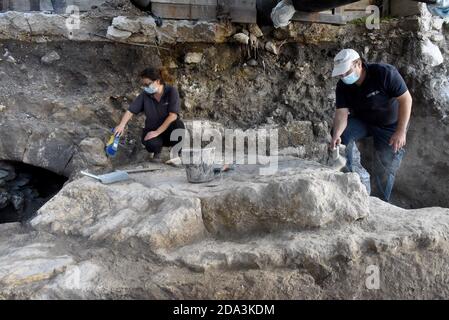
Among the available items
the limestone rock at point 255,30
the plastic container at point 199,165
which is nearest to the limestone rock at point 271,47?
the limestone rock at point 255,30

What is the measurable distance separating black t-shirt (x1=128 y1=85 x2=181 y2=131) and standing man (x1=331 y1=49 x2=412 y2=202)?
152 centimetres

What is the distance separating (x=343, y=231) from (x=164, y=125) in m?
2.19

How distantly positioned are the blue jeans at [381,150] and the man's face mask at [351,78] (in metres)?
0.43

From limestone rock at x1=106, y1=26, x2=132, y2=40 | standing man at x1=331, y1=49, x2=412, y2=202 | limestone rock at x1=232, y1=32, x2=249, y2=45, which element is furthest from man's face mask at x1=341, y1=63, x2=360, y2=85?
limestone rock at x1=106, y1=26, x2=132, y2=40

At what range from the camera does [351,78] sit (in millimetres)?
3602

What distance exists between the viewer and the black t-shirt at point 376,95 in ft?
11.5

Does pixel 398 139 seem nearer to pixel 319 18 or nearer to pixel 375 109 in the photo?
pixel 375 109

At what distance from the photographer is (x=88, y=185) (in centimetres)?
324

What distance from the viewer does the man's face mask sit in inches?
141

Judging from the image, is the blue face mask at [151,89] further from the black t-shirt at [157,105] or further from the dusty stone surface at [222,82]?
the dusty stone surface at [222,82]

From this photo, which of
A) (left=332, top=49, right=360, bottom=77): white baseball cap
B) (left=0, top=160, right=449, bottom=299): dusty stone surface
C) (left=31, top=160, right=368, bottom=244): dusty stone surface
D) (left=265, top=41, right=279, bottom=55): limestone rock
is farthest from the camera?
(left=265, top=41, right=279, bottom=55): limestone rock

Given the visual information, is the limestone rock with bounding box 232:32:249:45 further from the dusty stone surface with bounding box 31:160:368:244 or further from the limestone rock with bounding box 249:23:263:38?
the dusty stone surface with bounding box 31:160:368:244

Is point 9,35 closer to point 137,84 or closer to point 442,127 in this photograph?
point 137,84
